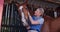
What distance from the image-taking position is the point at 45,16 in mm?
993

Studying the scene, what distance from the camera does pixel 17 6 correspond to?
0.98m

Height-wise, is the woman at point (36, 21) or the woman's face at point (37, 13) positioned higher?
the woman's face at point (37, 13)

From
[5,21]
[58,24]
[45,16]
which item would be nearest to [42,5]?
[45,16]

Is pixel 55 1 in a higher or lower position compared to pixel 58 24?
higher

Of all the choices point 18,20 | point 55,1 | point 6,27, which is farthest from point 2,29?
point 55,1

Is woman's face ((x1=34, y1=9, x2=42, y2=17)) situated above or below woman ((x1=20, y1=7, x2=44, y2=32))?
above

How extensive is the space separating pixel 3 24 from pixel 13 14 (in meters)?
0.10

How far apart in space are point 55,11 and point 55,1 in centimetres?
8

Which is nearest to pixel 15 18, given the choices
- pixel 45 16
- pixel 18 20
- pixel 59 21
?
pixel 18 20

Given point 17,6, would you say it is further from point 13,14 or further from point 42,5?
point 42,5

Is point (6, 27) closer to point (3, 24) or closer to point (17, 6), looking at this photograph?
point (3, 24)

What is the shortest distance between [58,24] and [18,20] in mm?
306

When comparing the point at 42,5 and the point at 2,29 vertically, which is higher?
the point at 42,5

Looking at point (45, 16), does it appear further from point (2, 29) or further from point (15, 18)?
point (2, 29)
